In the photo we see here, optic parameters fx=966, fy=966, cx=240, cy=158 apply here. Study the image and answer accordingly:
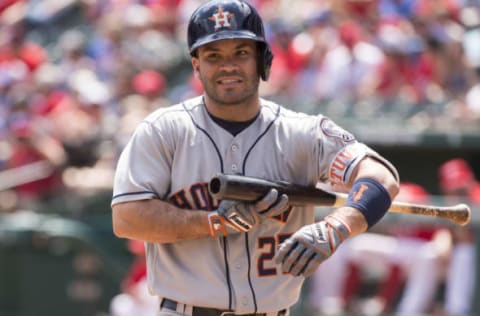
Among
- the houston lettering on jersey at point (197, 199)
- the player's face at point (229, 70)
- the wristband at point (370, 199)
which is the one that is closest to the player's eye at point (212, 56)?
the player's face at point (229, 70)

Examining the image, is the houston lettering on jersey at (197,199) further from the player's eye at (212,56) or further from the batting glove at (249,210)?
the player's eye at (212,56)

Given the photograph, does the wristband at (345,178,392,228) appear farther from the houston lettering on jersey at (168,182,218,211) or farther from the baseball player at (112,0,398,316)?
the houston lettering on jersey at (168,182,218,211)

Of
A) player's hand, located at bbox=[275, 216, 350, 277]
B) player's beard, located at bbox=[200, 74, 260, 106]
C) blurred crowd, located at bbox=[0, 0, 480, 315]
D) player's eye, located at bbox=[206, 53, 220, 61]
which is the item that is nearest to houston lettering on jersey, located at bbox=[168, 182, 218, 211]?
player's beard, located at bbox=[200, 74, 260, 106]

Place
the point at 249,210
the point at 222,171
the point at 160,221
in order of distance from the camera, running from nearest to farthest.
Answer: the point at 249,210 → the point at 160,221 → the point at 222,171

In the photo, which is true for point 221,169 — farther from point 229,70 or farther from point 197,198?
point 229,70

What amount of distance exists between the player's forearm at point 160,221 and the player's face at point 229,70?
1.40 feet

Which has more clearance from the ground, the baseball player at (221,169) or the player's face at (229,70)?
the player's face at (229,70)

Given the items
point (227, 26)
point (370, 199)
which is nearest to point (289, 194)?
point (370, 199)

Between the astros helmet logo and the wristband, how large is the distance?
71cm

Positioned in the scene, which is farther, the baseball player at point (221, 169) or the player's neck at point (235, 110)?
the player's neck at point (235, 110)

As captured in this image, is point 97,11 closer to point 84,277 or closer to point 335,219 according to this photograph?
point 84,277

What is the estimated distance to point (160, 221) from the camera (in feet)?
10.9

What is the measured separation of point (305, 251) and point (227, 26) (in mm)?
879

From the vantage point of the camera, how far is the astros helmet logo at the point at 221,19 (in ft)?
10.9
